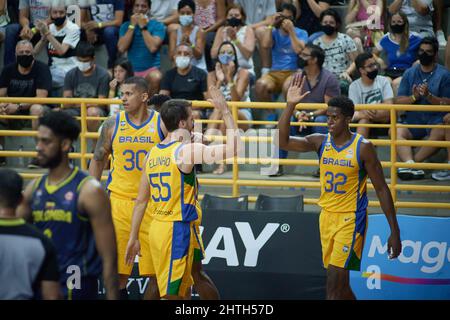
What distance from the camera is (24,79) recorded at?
14469 millimetres

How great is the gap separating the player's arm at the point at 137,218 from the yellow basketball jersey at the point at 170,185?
7 centimetres

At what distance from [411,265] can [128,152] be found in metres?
3.80

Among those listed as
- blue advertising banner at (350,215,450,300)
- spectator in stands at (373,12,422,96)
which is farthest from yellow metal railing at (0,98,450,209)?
spectator in stands at (373,12,422,96)

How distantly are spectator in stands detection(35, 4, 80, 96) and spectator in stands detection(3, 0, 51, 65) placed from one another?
0.25 metres

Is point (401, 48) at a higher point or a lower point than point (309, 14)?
lower

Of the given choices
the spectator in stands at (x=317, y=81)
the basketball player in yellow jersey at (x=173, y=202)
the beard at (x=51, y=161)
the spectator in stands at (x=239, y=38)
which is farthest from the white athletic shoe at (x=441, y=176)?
the beard at (x=51, y=161)

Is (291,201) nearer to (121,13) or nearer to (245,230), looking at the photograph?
(245,230)

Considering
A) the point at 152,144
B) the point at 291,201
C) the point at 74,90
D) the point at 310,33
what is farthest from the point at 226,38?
the point at 152,144

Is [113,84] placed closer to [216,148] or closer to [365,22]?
[365,22]

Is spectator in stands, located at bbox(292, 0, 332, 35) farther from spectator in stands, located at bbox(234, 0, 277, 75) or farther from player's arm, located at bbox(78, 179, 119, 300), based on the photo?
player's arm, located at bbox(78, 179, 119, 300)

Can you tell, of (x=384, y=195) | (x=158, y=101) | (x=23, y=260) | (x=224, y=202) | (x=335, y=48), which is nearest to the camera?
(x=23, y=260)

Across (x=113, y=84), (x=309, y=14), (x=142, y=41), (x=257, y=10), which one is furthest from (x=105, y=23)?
(x=309, y=14)

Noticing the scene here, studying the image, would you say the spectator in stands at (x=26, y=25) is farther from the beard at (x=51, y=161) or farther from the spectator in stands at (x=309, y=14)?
the beard at (x=51, y=161)

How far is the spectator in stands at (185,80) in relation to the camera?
1389 centimetres
